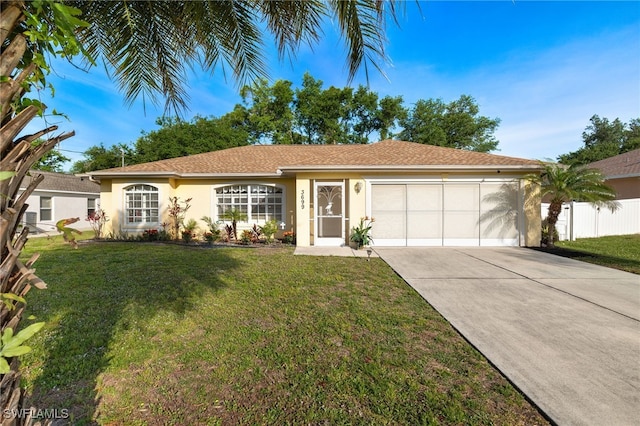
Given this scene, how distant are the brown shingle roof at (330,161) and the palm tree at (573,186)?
2.32 feet

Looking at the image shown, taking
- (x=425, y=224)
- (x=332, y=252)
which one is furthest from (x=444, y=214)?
(x=332, y=252)

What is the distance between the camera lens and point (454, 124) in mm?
33250

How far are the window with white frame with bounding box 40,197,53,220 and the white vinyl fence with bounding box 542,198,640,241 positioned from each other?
30056mm

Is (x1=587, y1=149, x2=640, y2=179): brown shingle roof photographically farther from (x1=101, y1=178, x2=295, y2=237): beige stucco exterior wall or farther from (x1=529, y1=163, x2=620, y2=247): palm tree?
(x1=101, y1=178, x2=295, y2=237): beige stucco exterior wall

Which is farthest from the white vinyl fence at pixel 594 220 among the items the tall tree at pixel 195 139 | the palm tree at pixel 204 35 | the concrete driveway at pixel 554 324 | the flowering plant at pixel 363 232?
the tall tree at pixel 195 139

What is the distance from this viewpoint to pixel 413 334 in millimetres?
4062

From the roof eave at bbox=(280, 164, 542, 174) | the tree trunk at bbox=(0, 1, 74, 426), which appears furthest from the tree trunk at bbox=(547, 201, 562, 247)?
the tree trunk at bbox=(0, 1, 74, 426)

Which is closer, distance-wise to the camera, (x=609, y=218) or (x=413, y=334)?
(x=413, y=334)

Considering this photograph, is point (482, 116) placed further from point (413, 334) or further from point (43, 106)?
point (43, 106)

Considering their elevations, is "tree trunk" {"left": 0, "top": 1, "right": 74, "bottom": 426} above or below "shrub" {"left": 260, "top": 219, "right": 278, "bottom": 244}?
above

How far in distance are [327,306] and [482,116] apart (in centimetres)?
3722

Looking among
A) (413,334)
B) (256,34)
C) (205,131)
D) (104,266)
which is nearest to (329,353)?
(413,334)

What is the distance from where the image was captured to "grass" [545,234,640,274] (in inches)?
327

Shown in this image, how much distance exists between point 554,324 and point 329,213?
26.2ft
